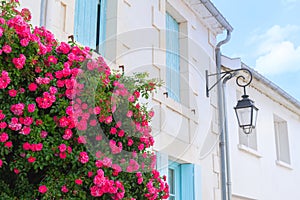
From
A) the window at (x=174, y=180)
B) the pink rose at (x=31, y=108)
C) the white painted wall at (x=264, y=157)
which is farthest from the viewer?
the white painted wall at (x=264, y=157)

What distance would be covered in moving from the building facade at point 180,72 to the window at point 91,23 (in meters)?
0.01

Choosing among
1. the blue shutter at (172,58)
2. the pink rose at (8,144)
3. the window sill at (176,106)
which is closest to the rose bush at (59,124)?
the pink rose at (8,144)

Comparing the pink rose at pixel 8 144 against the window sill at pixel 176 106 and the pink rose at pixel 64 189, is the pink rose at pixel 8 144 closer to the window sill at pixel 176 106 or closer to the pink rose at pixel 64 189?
the pink rose at pixel 64 189

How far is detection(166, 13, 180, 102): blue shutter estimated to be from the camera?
7035mm

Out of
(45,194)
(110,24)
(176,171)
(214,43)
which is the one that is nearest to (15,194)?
(45,194)

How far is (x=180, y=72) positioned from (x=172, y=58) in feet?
0.95

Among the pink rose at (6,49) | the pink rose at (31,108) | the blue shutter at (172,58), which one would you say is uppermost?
the blue shutter at (172,58)

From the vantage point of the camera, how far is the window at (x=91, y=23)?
17.8 feet

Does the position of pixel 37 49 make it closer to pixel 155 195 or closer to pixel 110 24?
pixel 155 195

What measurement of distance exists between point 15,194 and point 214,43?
19.2 ft

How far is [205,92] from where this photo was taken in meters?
7.83

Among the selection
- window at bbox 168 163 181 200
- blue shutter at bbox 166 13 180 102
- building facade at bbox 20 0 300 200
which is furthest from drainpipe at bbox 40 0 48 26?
window at bbox 168 163 181 200

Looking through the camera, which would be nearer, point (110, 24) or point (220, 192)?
point (110, 24)

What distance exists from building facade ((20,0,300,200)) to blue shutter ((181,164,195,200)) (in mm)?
14
